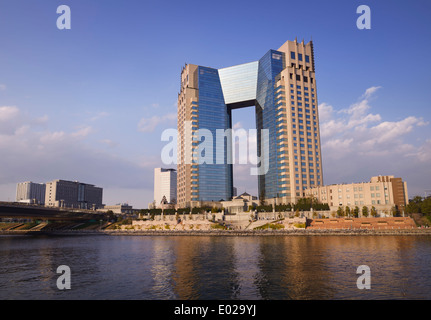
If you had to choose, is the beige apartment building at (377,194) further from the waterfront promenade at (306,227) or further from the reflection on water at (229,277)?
the reflection on water at (229,277)

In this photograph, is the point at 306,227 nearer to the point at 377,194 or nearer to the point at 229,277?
the point at 377,194

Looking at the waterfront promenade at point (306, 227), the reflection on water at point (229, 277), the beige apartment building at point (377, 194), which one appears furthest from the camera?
the beige apartment building at point (377, 194)

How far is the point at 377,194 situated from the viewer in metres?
182

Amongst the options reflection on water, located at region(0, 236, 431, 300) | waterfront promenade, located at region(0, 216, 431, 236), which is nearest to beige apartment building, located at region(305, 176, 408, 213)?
waterfront promenade, located at region(0, 216, 431, 236)

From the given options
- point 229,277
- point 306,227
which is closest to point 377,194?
point 306,227

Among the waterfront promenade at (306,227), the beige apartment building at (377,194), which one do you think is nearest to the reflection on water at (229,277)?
the waterfront promenade at (306,227)

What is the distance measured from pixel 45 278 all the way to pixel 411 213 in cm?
17694

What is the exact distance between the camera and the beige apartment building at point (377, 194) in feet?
591

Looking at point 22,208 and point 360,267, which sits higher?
point 22,208

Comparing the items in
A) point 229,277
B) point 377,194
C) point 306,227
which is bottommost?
point 306,227
